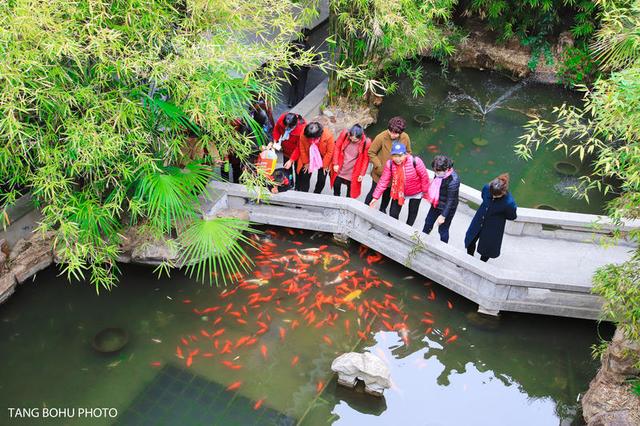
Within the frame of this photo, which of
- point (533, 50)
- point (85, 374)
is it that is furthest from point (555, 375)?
point (533, 50)

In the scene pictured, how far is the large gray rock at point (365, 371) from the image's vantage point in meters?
6.32

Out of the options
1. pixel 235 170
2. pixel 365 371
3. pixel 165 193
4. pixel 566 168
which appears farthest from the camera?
pixel 566 168

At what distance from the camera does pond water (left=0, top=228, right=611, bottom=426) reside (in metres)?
6.44

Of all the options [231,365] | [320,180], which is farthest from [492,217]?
[231,365]

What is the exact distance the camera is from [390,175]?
7.43 metres

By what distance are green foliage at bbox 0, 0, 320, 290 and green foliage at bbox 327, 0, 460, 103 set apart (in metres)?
1.95

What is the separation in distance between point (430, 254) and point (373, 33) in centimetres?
340

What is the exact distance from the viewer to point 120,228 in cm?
754

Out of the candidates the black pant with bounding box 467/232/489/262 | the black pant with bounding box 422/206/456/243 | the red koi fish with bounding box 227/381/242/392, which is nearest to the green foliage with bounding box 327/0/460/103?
the black pant with bounding box 422/206/456/243

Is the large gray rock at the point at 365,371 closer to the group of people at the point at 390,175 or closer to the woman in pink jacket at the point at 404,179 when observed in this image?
the group of people at the point at 390,175

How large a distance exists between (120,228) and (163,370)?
1.85 meters

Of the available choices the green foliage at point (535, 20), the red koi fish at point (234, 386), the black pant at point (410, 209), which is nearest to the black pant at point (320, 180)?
the black pant at point (410, 209)

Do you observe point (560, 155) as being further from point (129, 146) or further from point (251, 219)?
point (129, 146)

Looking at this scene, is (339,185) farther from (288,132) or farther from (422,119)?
(422,119)
